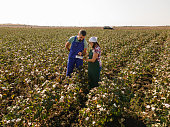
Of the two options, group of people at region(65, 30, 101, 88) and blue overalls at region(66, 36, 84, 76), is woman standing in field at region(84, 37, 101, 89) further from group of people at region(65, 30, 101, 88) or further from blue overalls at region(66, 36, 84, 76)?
blue overalls at region(66, 36, 84, 76)

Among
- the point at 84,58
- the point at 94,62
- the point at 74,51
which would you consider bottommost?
the point at 94,62

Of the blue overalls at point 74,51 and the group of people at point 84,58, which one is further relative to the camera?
the blue overalls at point 74,51

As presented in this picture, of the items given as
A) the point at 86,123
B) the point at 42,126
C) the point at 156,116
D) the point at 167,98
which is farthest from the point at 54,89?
the point at 167,98

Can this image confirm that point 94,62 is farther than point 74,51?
No

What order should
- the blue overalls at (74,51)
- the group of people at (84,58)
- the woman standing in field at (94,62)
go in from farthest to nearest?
1. the blue overalls at (74,51)
2. the group of people at (84,58)
3. the woman standing in field at (94,62)

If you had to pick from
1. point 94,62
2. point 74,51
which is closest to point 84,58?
point 94,62

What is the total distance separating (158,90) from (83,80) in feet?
10.5

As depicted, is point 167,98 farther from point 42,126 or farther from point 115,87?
point 42,126

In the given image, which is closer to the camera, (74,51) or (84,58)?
(84,58)

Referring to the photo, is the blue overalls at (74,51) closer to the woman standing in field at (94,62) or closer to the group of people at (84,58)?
the group of people at (84,58)

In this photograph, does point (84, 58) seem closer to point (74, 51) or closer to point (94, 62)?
point (94, 62)

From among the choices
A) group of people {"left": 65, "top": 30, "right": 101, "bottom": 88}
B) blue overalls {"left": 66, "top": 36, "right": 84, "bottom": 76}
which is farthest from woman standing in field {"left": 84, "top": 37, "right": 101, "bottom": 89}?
blue overalls {"left": 66, "top": 36, "right": 84, "bottom": 76}

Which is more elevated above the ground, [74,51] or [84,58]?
[74,51]

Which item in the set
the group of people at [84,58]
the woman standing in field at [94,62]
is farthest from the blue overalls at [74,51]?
the woman standing in field at [94,62]
